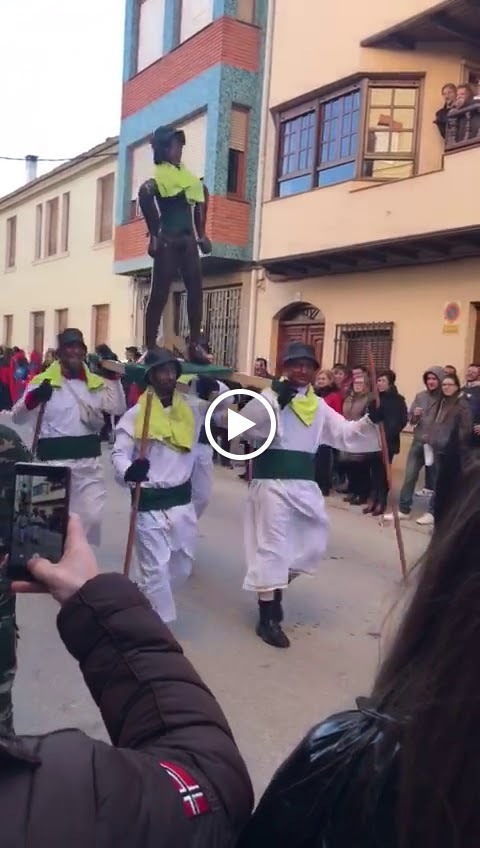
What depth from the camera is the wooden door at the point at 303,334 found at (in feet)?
44.2

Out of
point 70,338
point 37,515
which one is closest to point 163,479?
point 70,338

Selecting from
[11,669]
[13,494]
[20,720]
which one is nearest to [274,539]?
[20,720]

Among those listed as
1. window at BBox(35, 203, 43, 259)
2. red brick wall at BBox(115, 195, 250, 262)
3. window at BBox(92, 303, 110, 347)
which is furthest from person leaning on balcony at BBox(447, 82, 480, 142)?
window at BBox(35, 203, 43, 259)

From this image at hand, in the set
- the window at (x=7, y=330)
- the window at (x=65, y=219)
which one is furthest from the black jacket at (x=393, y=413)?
the window at (x=7, y=330)

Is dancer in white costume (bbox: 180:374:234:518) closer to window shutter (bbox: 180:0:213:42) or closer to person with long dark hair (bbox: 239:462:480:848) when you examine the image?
person with long dark hair (bbox: 239:462:480:848)

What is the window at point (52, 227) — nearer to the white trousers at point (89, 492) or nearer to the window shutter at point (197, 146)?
the window shutter at point (197, 146)

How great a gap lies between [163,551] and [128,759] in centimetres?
428

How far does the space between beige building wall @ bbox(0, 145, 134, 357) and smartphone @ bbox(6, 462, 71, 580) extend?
58.1ft

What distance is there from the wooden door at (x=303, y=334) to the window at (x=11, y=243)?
48.6ft

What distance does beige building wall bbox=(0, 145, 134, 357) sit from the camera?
19828 mm

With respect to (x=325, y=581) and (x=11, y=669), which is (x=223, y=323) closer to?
(x=325, y=581)

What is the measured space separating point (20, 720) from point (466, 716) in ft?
11.5

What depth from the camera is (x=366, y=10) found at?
11773 mm

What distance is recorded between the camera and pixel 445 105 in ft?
35.7
